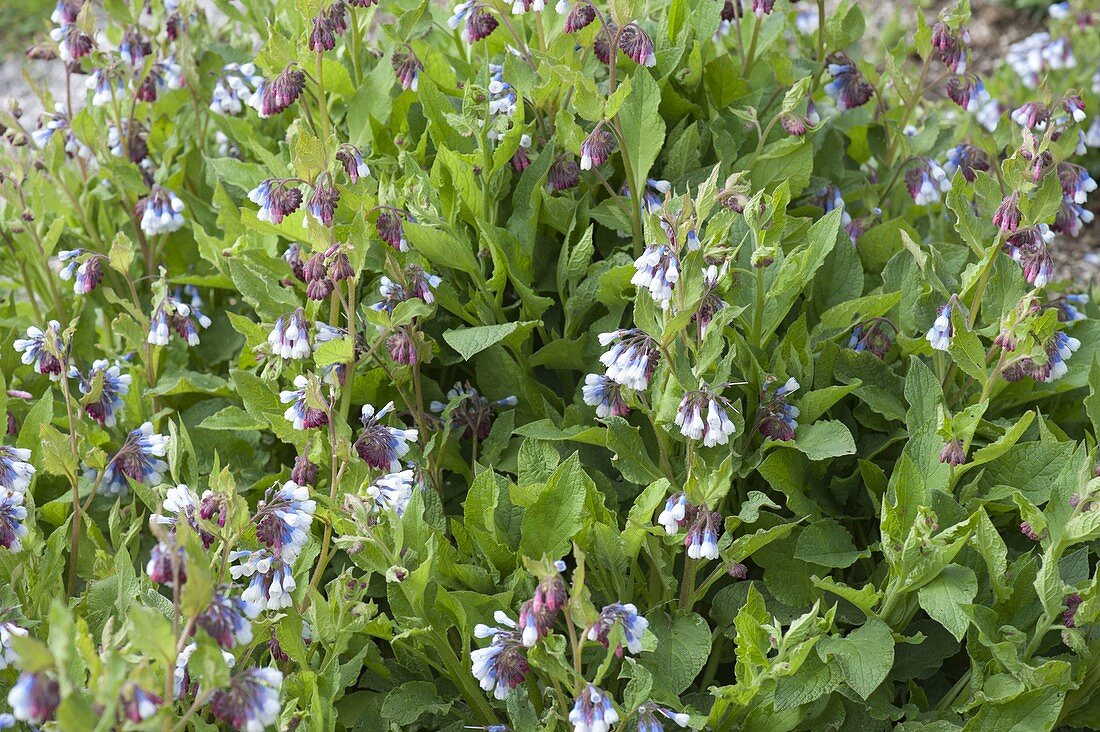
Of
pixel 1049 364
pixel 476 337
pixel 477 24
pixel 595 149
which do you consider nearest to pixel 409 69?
pixel 477 24

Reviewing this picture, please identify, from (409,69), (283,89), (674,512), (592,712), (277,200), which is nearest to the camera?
(592,712)

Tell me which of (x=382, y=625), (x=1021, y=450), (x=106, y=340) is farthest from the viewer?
(x=106, y=340)

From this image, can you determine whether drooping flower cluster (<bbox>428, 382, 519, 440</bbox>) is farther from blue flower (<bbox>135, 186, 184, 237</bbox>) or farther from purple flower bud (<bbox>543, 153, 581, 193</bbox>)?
blue flower (<bbox>135, 186, 184, 237</bbox>)

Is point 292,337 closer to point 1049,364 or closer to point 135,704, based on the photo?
point 135,704

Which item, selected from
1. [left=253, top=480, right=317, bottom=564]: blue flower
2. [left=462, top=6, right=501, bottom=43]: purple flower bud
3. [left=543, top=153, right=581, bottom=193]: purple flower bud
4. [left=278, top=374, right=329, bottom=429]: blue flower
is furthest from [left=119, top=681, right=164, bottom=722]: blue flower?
[left=462, top=6, right=501, bottom=43]: purple flower bud

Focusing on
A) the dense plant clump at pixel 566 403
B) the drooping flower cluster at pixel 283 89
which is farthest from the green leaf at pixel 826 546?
the drooping flower cluster at pixel 283 89

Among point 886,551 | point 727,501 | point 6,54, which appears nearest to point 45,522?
point 727,501

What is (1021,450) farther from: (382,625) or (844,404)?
(382,625)

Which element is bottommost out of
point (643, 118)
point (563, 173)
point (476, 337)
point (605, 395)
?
point (605, 395)
